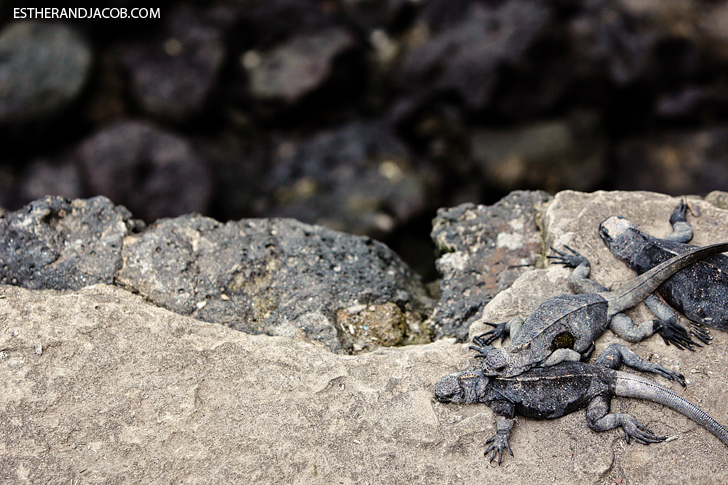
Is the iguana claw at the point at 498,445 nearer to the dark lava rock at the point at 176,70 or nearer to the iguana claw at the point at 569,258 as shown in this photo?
the iguana claw at the point at 569,258

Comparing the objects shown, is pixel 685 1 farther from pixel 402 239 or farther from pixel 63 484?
pixel 63 484

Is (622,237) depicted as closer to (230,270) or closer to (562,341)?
(562,341)

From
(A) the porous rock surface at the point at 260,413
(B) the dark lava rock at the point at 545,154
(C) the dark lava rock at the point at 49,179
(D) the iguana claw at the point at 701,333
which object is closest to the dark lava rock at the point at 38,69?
(C) the dark lava rock at the point at 49,179

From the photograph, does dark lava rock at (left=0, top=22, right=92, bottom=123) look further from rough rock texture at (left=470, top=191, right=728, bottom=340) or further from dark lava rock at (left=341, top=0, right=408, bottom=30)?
rough rock texture at (left=470, top=191, right=728, bottom=340)

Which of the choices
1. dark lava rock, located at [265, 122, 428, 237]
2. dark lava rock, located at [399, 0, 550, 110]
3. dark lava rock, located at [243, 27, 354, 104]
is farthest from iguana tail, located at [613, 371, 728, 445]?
dark lava rock, located at [243, 27, 354, 104]

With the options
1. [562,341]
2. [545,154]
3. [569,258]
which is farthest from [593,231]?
[545,154]

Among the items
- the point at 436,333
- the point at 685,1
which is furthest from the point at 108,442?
the point at 685,1

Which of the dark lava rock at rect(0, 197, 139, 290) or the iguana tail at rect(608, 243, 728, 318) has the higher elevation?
the dark lava rock at rect(0, 197, 139, 290)
